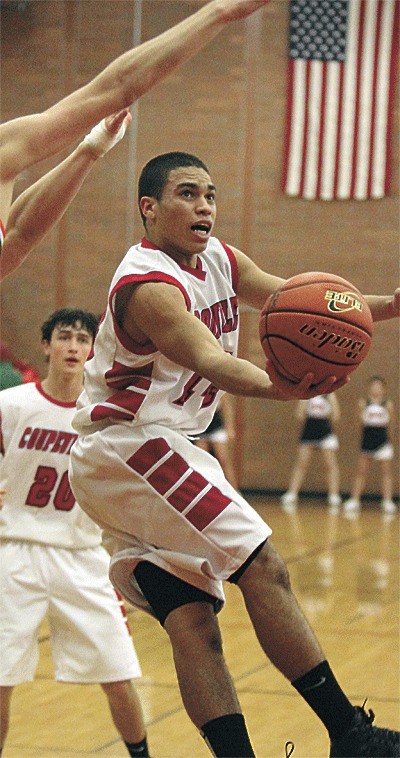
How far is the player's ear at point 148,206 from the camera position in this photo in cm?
310

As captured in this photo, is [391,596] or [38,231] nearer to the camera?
[38,231]

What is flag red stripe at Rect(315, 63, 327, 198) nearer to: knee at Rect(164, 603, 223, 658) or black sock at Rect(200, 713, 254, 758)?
knee at Rect(164, 603, 223, 658)

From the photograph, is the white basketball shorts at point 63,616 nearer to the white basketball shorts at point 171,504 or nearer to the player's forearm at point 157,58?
the white basketball shorts at point 171,504

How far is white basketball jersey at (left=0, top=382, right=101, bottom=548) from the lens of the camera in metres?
4.38

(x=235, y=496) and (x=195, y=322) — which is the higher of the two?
(x=195, y=322)

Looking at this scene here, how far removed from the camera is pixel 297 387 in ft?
8.02

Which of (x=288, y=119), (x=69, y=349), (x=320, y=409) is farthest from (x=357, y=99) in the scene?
(x=69, y=349)

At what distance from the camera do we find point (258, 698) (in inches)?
210

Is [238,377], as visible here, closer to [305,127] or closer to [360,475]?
[360,475]

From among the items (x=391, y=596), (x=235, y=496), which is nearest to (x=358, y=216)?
(x=391, y=596)

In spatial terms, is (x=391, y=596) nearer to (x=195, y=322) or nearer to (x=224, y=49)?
(x=195, y=322)

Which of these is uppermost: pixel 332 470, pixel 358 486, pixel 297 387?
pixel 297 387

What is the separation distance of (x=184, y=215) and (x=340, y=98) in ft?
36.2

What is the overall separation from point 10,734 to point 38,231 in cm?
278
